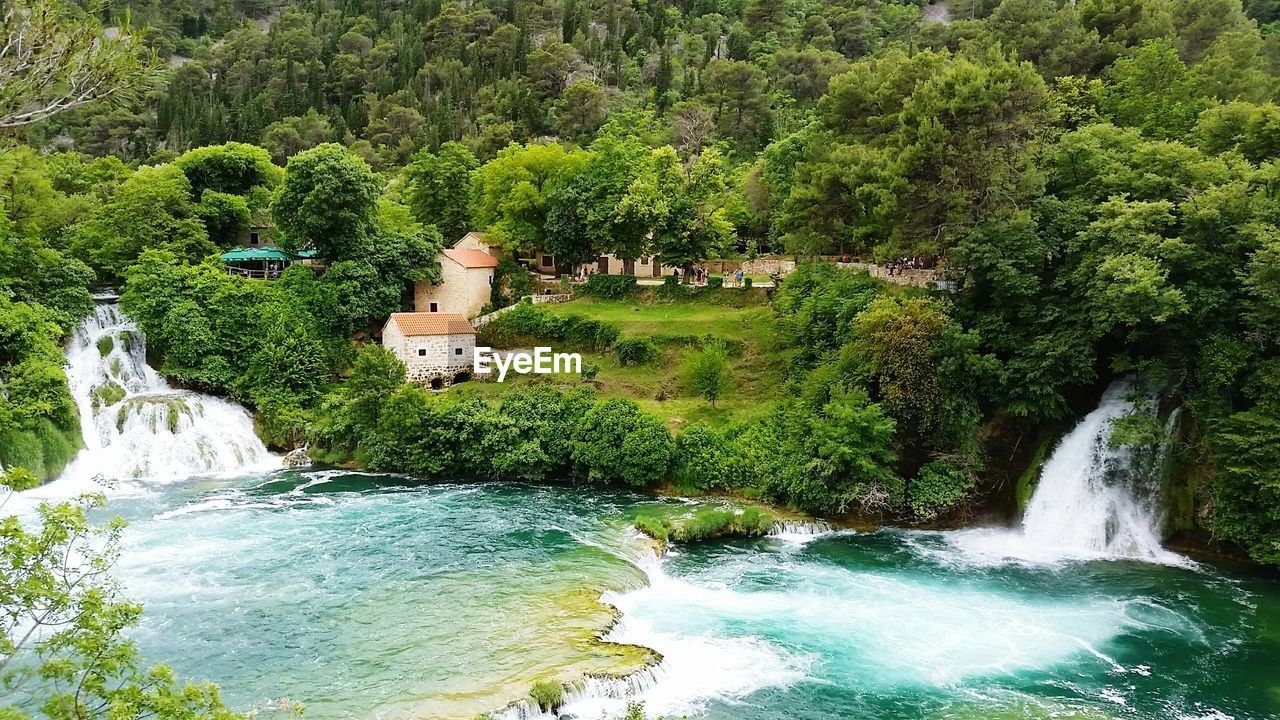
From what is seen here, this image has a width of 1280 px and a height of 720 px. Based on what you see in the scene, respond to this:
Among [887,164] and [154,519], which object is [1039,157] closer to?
[887,164]

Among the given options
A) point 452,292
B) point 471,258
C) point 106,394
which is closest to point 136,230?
point 106,394

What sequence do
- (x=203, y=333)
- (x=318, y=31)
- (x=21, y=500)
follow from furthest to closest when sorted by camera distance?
1. (x=318, y=31)
2. (x=203, y=333)
3. (x=21, y=500)

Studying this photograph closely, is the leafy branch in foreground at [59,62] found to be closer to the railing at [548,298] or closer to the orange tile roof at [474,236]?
the railing at [548,298]

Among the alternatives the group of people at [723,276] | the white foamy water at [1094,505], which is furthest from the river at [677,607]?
the group of people at [723,276]

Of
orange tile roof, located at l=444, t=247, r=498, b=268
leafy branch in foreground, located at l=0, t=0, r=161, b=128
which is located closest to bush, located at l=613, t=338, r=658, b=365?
orange tile roof, located at l=444, t=247, r=498, b=268

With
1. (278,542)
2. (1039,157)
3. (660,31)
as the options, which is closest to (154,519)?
(278,542)

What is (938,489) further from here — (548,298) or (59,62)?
(59,62)

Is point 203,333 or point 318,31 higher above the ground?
point 318,31

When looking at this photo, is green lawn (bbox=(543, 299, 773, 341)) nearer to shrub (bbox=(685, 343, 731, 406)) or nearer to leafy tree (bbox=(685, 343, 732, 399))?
leafy tree (bbox=(685, 343, 732, 399))
